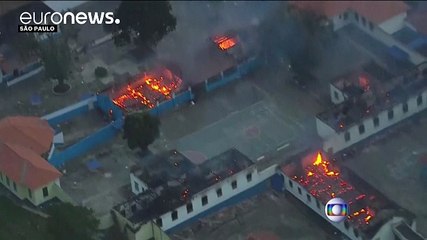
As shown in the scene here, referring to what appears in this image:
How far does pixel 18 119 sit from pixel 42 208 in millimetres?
6304

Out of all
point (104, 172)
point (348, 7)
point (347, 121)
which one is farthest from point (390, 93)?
point (104, 172)

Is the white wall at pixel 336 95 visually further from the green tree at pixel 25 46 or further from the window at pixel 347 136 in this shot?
the green tree at pixel 25 46

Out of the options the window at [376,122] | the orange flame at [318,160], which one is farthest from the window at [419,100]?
the orange flame at [318,160]

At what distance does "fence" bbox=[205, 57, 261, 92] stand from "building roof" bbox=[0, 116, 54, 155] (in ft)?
35.0

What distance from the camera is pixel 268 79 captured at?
9212 cm

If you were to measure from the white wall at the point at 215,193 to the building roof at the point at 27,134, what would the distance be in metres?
9.56

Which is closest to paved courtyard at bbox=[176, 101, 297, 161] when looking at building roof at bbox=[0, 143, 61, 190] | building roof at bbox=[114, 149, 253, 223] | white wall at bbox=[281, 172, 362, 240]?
building roof at bbox=[114, 149, 253, 223]

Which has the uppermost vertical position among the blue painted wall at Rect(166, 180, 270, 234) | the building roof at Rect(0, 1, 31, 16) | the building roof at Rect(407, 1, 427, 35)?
the building roof at Rect(0, 1, 31, 16)

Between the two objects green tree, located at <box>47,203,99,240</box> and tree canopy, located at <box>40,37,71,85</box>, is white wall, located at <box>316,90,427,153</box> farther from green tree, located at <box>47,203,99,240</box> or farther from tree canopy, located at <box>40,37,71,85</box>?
tree canopy, located at <box>40,37,71,85</box>

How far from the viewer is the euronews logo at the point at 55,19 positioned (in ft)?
306

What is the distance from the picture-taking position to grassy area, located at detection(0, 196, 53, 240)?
80.9 metres

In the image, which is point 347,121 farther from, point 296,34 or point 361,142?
point 296,34

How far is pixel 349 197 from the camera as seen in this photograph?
3164 inches

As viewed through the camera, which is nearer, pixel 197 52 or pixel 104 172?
pixel 104 172
